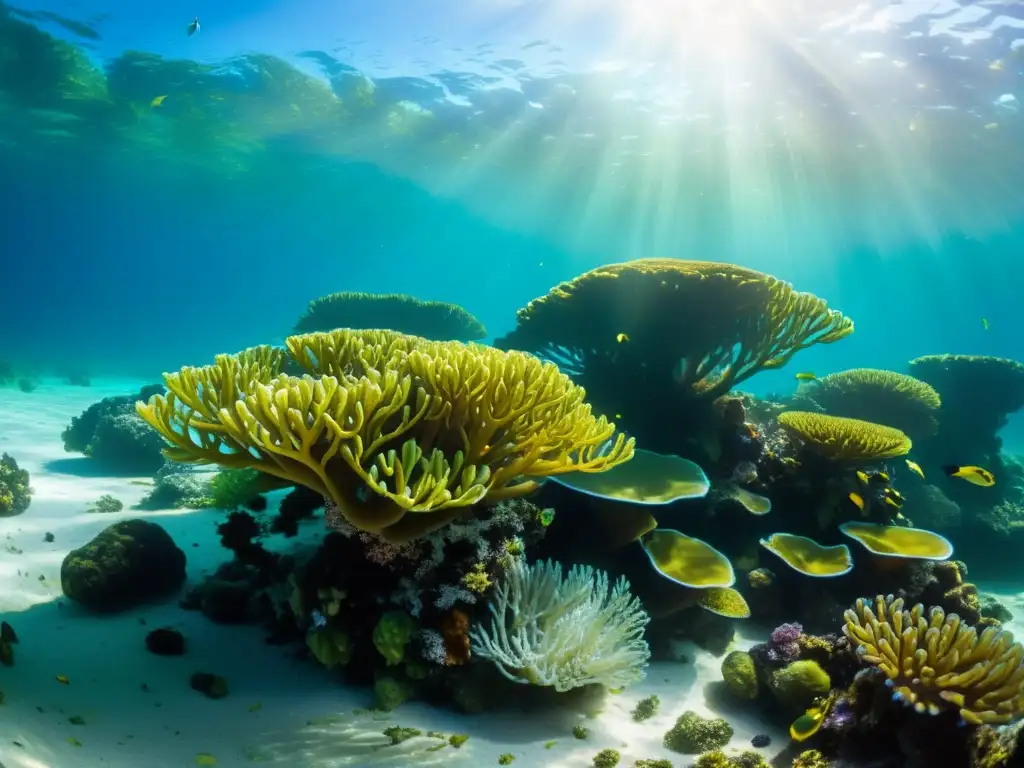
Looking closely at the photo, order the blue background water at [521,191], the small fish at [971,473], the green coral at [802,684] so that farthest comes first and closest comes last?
the blue background water at [521,191], the small fish at [971,473], the green coral at [802,684]

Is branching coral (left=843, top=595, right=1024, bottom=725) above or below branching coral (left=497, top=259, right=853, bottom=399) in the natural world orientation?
below

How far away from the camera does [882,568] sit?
5.76 meters

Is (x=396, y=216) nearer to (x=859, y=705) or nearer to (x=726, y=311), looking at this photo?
(x=726, y=311)

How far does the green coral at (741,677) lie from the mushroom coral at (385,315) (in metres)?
10.3

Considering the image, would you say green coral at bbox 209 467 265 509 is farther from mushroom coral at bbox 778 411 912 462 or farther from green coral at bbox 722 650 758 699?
mushroom coral at bbox 778 411 912 462

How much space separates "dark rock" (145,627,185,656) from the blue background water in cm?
2202

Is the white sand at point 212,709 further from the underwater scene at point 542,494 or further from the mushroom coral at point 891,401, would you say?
the mushroom coral at point 891,401

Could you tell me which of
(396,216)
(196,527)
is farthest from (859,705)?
(396,216)

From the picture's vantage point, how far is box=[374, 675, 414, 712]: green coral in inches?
153

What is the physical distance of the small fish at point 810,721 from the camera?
3.80 metres

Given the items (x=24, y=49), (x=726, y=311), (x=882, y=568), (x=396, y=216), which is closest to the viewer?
(x=882, y=568)

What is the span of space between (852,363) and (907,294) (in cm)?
2019

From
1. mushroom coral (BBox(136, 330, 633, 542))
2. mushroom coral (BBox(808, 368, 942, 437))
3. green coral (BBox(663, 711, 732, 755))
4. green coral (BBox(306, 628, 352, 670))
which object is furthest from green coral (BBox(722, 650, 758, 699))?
mushroom coral (BBox(808, 368, 942, 437))

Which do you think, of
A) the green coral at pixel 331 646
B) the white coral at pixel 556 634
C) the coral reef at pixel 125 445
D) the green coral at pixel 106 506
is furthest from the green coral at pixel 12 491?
the white coral at pixel 556 634
